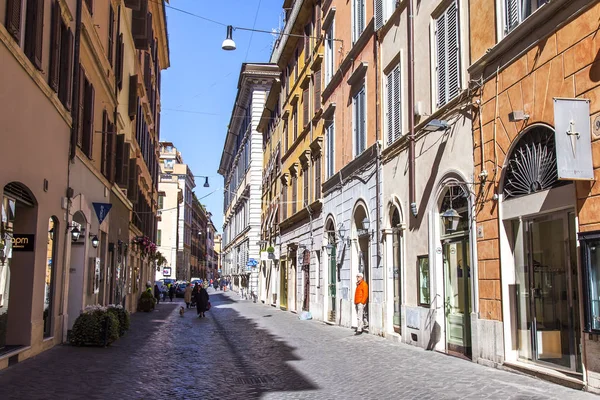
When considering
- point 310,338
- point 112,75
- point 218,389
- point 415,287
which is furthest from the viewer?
point 112,75

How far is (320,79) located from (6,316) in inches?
692

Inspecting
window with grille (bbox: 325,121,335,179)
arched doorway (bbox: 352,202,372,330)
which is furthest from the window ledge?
window with grille (bbox: 325,121,335,179)

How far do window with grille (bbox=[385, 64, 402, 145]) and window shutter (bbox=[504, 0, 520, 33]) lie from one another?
570 centimetres

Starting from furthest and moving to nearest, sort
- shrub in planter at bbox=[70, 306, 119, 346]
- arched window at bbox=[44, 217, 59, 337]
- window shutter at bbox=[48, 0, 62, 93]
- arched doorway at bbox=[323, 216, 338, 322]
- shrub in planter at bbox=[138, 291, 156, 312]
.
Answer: shrub in planter at bbox=[138, 291, 156, 312], arched doorway at bbox=[323, 216, 338, 322], shrub in planter at bbox=[70, 306, 119, 346], arched window at bbox=[44, 217, 59, 337], window shutter at bbox=[48, 0, 62, 93]

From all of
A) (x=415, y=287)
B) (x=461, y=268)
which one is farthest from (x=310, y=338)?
(x=461, y=268)

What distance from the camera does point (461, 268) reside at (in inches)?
511

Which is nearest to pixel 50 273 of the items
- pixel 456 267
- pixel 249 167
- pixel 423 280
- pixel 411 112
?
pixel 423 280

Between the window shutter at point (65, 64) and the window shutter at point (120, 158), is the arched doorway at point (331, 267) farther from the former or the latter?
the window shutter at point (65, 64)

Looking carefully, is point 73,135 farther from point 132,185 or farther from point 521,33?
point 132,185

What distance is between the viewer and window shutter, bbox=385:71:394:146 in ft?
56.0

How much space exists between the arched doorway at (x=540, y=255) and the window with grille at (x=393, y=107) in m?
6.10

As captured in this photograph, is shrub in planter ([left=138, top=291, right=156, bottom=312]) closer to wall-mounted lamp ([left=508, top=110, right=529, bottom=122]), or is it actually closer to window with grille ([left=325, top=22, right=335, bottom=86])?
window with grille ([left=325, top=22, right=335, bottom=86])

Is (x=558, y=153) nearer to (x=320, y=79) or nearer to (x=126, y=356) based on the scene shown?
(x=126, y=356)

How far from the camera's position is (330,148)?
24.5 meters
